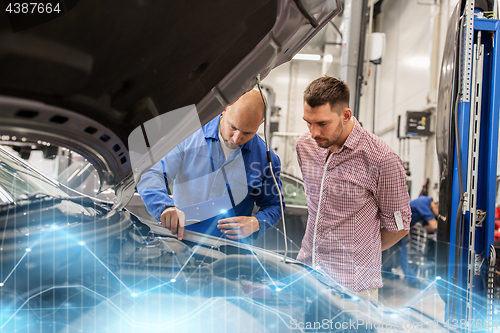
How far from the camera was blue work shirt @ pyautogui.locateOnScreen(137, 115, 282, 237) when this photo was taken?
4.47 feet

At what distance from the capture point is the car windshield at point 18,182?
3.11 feet

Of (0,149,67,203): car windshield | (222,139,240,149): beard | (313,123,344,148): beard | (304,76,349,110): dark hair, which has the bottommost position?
(0,149,67,203): car windshield

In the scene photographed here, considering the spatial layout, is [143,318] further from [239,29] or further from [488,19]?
[488,19]

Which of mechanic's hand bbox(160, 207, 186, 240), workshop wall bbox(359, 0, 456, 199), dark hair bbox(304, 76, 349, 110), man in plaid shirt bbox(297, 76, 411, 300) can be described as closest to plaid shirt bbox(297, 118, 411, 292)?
man in plaid shirt bbox(297, 76, 411, 300)

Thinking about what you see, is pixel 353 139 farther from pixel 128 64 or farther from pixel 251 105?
pixel 128 64

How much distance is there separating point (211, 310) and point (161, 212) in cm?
40

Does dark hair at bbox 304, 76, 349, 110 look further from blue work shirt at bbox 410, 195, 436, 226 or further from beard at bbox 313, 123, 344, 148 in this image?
blue work shirt at bbox 410, 195, 436, 226

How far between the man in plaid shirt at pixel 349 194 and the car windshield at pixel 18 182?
0.94 metres

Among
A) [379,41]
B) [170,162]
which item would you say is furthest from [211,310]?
[379,41]

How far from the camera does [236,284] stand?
0.98 meters

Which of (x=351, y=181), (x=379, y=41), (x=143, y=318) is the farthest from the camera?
(x=379, y=41)

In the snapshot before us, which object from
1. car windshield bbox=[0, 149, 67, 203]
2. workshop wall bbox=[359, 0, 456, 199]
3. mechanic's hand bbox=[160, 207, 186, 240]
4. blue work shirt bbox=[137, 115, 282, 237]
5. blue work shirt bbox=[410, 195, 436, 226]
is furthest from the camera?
workshop wall bbox=[359, 0, 456, 199]

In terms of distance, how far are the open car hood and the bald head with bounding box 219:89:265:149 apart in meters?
0.47

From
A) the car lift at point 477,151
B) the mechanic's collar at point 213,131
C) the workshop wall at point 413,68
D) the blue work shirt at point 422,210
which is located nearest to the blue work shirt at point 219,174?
the mechanic's collar at point 213,131
